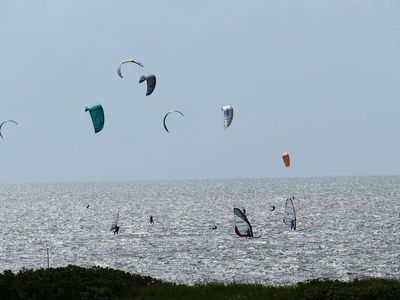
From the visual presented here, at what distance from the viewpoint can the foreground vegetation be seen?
1792cm

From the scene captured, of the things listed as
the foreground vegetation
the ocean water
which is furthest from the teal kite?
the foreground vegetation

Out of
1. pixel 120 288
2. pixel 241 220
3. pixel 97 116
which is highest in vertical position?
pixel 97 116

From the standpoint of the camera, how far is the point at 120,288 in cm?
1889

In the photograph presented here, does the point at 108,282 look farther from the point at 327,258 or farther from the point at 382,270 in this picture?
the point at 327,258

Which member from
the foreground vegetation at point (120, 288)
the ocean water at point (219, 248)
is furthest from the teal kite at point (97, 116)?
the foreground vegetation at point (120, 288)

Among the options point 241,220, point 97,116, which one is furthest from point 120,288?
point 241,220

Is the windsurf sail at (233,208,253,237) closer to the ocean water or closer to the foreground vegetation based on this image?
the ocean water

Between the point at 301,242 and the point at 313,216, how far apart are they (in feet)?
122

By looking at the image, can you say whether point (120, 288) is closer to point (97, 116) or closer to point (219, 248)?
point (97, 116)

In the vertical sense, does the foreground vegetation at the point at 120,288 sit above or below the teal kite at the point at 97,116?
below

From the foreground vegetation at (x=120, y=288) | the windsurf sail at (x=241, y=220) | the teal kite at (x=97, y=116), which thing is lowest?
the foreground vegetation at (x=120, y=288)

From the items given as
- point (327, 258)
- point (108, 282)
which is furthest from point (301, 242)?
point (108, 282)

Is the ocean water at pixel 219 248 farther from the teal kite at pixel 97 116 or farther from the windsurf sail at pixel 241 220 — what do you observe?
the teal kite at pixel 97 116

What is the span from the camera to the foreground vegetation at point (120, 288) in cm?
1792
